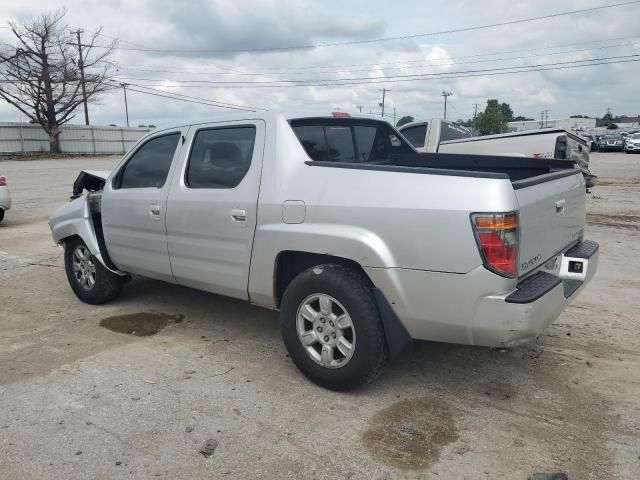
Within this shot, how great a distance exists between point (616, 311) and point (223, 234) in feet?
11.8

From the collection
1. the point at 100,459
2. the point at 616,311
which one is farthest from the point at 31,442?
the point at 616,311

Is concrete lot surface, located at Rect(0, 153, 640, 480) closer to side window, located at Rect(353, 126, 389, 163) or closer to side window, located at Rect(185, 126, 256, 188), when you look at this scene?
side window, located at Rect(185, 126, 256, 188)

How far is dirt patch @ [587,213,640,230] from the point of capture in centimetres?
933

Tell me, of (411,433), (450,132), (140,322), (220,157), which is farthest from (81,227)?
(450,132)

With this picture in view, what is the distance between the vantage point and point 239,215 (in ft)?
12.7

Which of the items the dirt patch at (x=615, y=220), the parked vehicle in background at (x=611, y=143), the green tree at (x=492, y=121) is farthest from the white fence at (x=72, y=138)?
the green tree at (x=492, y=121)

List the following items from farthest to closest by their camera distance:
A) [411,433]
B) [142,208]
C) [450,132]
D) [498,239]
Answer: [450,132]
[142,208]
[411,433]
[498,239]

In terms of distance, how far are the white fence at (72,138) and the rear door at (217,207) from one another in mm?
38453

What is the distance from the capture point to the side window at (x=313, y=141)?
3893 millimetres

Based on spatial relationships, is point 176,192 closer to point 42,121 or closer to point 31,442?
point 31,442

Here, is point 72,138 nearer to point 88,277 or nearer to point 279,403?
point 88,277

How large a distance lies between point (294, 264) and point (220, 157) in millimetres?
1047

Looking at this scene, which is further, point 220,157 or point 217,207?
point 220,157

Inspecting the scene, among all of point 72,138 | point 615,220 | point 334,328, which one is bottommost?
point 615,220
